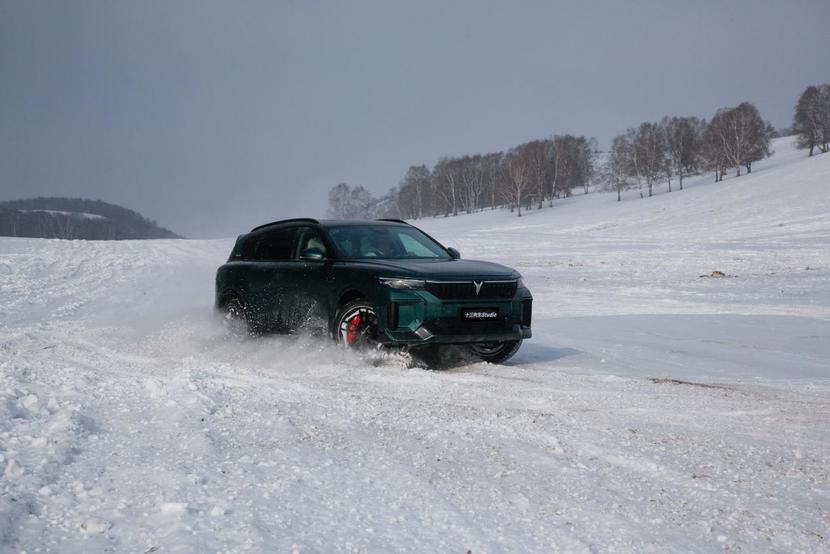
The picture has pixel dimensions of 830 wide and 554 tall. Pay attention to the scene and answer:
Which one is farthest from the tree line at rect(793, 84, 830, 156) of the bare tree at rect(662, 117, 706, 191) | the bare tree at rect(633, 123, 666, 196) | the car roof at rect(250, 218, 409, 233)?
the car roof at rect(250, 218, 409, 233)

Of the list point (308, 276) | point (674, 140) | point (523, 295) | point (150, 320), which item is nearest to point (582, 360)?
point (523, 295)

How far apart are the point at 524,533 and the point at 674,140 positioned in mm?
88746

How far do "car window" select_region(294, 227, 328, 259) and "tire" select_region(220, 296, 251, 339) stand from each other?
1.11 m

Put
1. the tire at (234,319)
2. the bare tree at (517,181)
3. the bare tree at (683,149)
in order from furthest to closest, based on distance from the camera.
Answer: the bare tree at (517,181) < the bare tree at (683,149) < the tire at (234,319)

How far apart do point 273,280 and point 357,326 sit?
1.69 m

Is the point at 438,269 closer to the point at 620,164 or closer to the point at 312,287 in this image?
the point at 312,287

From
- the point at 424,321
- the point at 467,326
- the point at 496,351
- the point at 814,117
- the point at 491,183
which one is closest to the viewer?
the point at 424,321

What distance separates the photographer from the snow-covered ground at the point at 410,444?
3111 millimetres

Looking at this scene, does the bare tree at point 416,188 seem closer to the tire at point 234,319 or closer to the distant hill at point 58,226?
the distant hill at point 58,226

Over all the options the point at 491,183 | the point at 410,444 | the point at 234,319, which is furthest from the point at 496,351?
the point at 491,183

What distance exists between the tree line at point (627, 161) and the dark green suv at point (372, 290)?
73.3m

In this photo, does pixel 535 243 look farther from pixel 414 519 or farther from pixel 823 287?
pixel 414 519

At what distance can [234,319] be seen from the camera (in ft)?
31.7

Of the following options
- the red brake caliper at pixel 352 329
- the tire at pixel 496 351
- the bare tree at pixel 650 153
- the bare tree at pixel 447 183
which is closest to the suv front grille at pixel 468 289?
the tire at pixel 496 351
